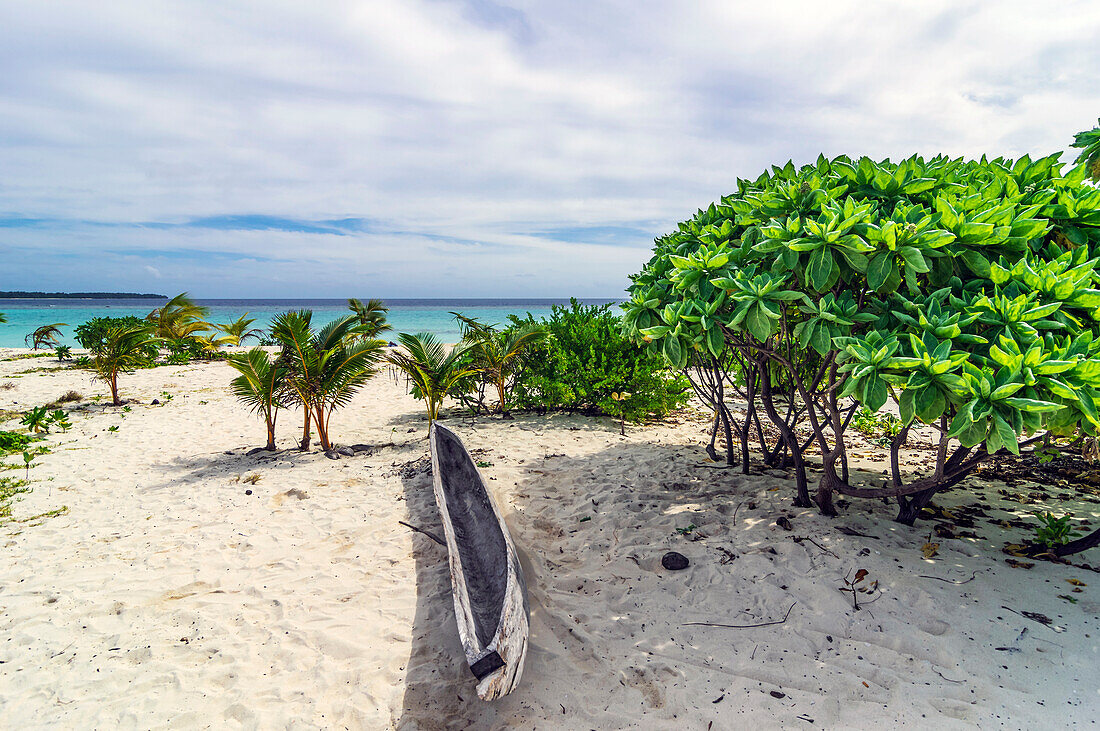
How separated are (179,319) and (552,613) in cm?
1972

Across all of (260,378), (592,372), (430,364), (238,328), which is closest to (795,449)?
(592,372)

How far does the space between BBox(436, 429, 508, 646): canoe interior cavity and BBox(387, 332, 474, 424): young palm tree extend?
1.69 m

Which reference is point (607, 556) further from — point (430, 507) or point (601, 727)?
point (430, 507)

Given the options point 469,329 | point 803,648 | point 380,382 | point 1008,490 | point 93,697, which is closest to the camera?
point 93,697

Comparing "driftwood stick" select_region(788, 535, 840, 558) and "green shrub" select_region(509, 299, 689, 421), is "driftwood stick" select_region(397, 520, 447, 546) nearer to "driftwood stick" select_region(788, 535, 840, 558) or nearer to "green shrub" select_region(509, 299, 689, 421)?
"driftwood stick" select_region(788, 535, 840, 558)

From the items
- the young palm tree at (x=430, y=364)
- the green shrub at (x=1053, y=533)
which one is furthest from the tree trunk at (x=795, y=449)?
the young palm tree at (x=430, y=364)

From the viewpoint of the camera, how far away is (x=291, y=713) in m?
2.53

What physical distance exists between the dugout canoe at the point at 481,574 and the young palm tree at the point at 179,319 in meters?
16.4

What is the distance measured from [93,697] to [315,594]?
1.18 metres

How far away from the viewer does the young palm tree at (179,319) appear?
56.6ft

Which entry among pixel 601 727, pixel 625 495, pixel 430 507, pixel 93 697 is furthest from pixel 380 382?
pixel 601 727

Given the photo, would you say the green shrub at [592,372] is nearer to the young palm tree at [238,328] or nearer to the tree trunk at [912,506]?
the tree trunk at [912,506]

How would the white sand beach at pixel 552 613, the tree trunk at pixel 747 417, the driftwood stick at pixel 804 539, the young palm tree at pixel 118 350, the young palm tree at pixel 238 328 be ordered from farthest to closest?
the young palm tree at pixel 238 328 → the young palm tree at pixel 118 350 → the tree trunk at pixel 747 417 → the driftwood stick at pixel 804 539 → the white sand beach at pixel 552 613

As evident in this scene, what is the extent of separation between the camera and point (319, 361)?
21.2ft
